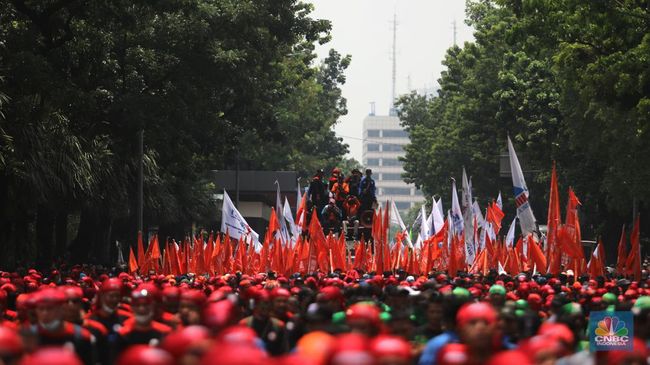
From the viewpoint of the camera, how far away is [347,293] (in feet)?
51.5

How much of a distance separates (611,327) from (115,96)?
72.4 feet

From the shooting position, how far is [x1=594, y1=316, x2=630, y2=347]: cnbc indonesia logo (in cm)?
1323

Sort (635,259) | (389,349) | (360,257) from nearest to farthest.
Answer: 1. (389,349)
2. (635,259)
3. (360,257)

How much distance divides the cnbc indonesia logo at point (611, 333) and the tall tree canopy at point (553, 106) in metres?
15.3

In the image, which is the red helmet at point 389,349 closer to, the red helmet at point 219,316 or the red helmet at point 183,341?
the red helmet at point 183,341

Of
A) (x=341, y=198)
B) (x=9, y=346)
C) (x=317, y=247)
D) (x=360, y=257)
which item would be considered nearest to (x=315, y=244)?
(x=317, y=247)

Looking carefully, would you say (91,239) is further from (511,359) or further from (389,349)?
(511,359)

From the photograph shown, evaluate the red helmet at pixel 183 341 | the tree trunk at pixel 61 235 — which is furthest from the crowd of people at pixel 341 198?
the red helmet at pixel 183 341

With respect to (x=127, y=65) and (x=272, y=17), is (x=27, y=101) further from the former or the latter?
(x=272, y=17)

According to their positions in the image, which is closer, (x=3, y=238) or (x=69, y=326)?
(x=69, y=326)

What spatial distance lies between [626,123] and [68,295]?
3006 cm

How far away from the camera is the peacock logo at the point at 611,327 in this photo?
44.5 feet

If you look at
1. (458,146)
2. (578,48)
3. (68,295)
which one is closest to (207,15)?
(578,48)

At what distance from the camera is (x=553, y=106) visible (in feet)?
173
